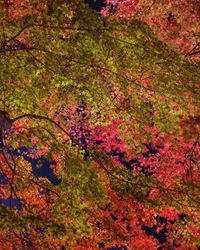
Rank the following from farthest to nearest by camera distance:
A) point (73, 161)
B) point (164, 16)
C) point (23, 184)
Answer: point (164, 16) → point (23, 184) → point (73, 161)

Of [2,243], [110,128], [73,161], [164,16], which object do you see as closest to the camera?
[73,161]

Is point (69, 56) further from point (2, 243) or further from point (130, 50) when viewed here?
point (2, 243)

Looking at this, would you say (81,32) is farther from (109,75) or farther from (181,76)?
(181,76)

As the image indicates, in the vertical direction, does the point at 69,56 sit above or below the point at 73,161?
above

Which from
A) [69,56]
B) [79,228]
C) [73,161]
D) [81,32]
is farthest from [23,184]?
[81,32]

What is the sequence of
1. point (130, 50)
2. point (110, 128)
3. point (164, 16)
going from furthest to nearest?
1. point (110, 128)
2. point (164, 16)
3. point (130, 50)

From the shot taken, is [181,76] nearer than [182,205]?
Yes

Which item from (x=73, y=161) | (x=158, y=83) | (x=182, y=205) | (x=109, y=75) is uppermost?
(x=109, y=75)

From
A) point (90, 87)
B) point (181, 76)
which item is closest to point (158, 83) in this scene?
point (181, 76)

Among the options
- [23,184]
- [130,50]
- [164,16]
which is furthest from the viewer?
[164,16]
